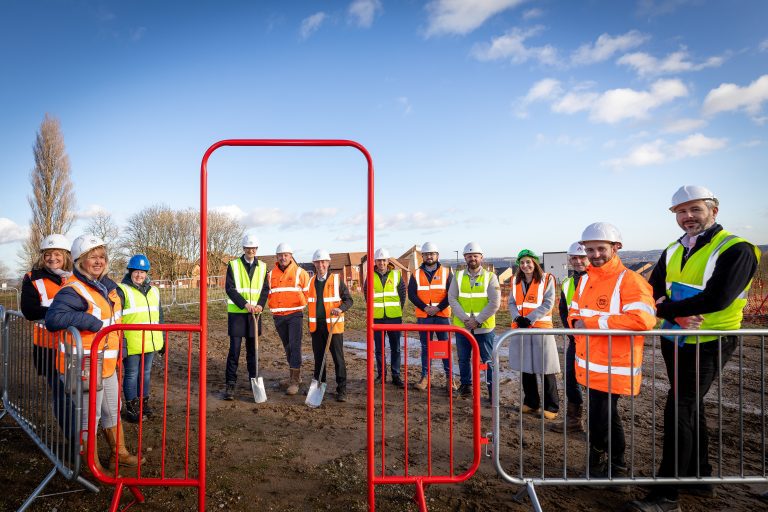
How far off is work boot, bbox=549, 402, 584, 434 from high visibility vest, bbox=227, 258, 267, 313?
4260 millimetres

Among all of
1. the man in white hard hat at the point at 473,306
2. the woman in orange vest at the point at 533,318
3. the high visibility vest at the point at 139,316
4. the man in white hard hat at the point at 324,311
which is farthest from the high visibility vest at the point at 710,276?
the high visibility vest at the point at 139,316

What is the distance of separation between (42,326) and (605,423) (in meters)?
5.21

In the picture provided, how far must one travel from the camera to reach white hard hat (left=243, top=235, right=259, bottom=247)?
22.2ft

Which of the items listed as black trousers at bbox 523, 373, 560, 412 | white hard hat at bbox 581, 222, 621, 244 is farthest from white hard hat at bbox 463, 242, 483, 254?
white hard hat at bbox 581, 222, 621, 244

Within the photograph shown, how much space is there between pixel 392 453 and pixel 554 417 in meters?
2.23

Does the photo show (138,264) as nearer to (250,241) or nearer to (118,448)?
(250,241)

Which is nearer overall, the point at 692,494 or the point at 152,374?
the point at 692,494

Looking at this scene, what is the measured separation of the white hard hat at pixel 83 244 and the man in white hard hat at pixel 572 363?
15.7 feet

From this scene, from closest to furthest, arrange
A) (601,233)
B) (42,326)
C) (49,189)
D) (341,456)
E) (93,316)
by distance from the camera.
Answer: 1. (93,316)
2. (601,233)
3. (42,326)
4. (341,456)
5. (49,189)

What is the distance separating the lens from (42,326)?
4234mm

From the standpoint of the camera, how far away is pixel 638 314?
350cm

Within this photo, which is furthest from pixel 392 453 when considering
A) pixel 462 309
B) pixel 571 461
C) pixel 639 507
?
pixel 462 309

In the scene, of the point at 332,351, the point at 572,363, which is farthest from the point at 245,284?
the point at 572,363

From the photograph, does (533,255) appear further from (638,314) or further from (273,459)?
(273,459)
